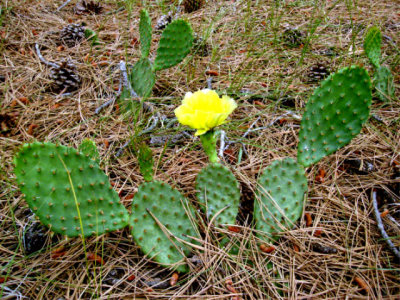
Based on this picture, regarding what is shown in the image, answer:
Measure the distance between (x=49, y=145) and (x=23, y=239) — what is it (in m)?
0.39

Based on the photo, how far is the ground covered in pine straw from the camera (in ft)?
3.13

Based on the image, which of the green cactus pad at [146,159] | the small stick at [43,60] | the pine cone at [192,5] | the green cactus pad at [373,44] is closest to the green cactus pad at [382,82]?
the green cactus pad at [373,44]

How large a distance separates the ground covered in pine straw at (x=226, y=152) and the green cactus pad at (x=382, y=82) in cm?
6

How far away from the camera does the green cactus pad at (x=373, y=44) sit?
1525mm

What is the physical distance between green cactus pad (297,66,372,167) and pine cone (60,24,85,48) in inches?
69.6

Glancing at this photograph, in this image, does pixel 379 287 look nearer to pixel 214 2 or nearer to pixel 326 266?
pixel 326 266

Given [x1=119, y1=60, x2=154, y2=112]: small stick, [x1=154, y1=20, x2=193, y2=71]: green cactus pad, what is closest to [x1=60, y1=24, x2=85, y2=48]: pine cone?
[x1=119, y1=60, x2=154, y2=112]: small stick

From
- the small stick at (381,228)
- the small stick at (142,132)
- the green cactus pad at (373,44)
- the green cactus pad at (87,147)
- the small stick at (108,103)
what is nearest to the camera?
the small stick at (381,228)

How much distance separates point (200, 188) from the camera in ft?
3.50

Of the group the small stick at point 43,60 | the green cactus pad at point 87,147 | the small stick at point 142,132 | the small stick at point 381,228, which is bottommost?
the small stick at point 381,228

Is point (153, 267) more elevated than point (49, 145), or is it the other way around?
point (49, 145)

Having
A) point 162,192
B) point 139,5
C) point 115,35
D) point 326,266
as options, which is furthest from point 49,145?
point 139,5

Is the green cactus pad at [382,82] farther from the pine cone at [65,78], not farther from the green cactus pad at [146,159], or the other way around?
the pine cone at [65,78]

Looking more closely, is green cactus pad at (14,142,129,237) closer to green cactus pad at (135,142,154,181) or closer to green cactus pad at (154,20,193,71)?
green cactus pad at (135,142,154,181)
